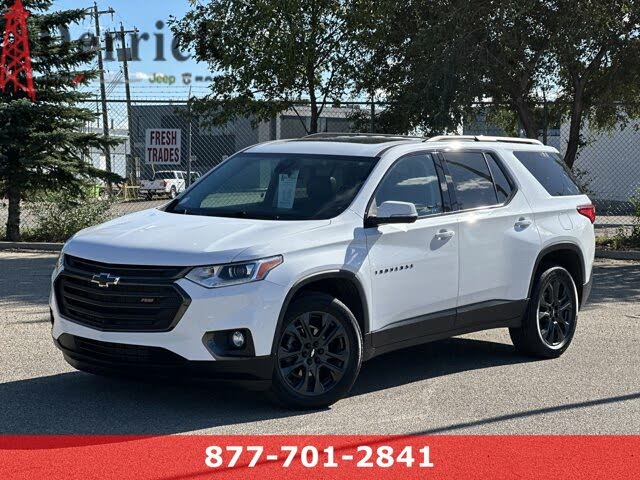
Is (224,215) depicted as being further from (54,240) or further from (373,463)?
(54,240)

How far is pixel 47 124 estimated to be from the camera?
63.6ft

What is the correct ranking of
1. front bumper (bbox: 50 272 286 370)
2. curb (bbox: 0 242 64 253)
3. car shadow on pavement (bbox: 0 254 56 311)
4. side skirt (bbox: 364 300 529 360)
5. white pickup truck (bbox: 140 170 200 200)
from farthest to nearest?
white pickup truck (bbox: 140 170 200 200), curb (bbox: 0 242 64 253), car shadow on pavement (bbox: 0 254 56 311), side skirt (bbox: 364 300 529 360), front bumper (bbox: 50 272 286 370)

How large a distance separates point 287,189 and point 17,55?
12849 millimetres

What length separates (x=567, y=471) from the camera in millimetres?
5762

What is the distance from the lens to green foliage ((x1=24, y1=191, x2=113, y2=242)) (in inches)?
764

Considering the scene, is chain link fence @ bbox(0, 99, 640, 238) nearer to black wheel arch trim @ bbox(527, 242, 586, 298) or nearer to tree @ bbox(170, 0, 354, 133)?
tree @ bbox(170, 0, 354, 133)

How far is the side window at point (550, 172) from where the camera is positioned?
923 centimetres

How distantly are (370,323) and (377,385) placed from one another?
0.74 m

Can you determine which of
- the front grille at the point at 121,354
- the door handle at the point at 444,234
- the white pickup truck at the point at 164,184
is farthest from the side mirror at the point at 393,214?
the white pickup truck at the point at 164,184

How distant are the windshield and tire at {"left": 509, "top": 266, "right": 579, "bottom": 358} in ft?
6.91

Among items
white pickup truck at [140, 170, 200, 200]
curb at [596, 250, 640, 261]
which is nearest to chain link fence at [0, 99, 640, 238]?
white pickup truck at [140, 170, 200, 200]

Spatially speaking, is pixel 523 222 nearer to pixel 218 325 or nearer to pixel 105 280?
pixel 218 325

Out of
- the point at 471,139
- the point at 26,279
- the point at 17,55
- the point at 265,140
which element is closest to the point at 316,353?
the point at 471,139

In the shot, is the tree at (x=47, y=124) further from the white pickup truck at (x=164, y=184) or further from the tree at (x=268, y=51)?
the white pickup truck at (x=164, y=184)
